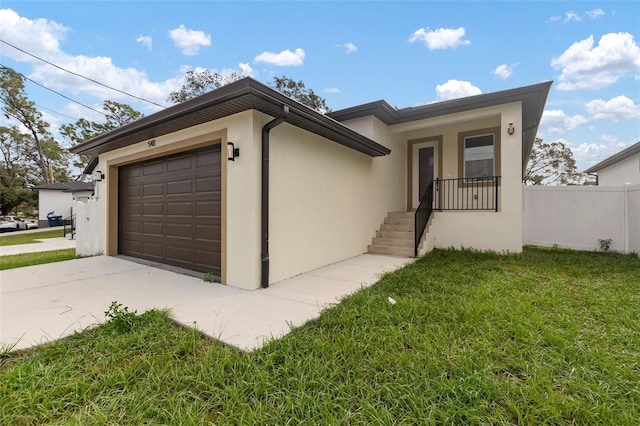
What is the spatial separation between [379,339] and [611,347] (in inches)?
80.9

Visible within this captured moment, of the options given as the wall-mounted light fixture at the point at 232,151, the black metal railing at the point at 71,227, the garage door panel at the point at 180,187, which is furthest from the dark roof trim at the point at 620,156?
the black metal railing at the point at 71,227

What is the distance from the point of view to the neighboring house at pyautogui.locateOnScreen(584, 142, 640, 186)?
11570 millimetres

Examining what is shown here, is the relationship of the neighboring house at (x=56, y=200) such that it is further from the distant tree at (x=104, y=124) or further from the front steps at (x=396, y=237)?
the front steps at (x=396, y=237)

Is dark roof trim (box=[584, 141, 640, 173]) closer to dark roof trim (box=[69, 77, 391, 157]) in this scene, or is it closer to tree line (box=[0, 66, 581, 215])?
tree line (box=[0, 66, 581, 215])

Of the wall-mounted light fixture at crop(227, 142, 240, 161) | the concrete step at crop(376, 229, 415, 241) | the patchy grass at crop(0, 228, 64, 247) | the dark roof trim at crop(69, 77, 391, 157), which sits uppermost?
the dark roof trim at crop(69, 77, 391, 157)

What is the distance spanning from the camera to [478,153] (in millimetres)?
8242

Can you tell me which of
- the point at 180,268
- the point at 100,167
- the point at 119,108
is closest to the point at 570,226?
the point at 180,268

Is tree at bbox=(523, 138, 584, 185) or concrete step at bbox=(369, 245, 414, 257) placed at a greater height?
tree at bbox=(523, 138, 584, 185)

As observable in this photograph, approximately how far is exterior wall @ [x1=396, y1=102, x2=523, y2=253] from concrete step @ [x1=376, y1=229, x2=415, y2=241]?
23.3 inches

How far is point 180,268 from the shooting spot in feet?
18.6

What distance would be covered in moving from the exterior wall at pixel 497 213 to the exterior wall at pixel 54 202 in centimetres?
2400

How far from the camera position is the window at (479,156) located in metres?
8.07

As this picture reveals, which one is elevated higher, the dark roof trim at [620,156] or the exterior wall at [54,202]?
the dark roof trim at [620,156]

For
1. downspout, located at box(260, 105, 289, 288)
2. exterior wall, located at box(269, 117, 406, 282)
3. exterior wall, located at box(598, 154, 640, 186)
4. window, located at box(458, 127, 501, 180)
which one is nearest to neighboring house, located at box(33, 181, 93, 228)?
exterior wall, located at box(269, 117, 406, 282)
